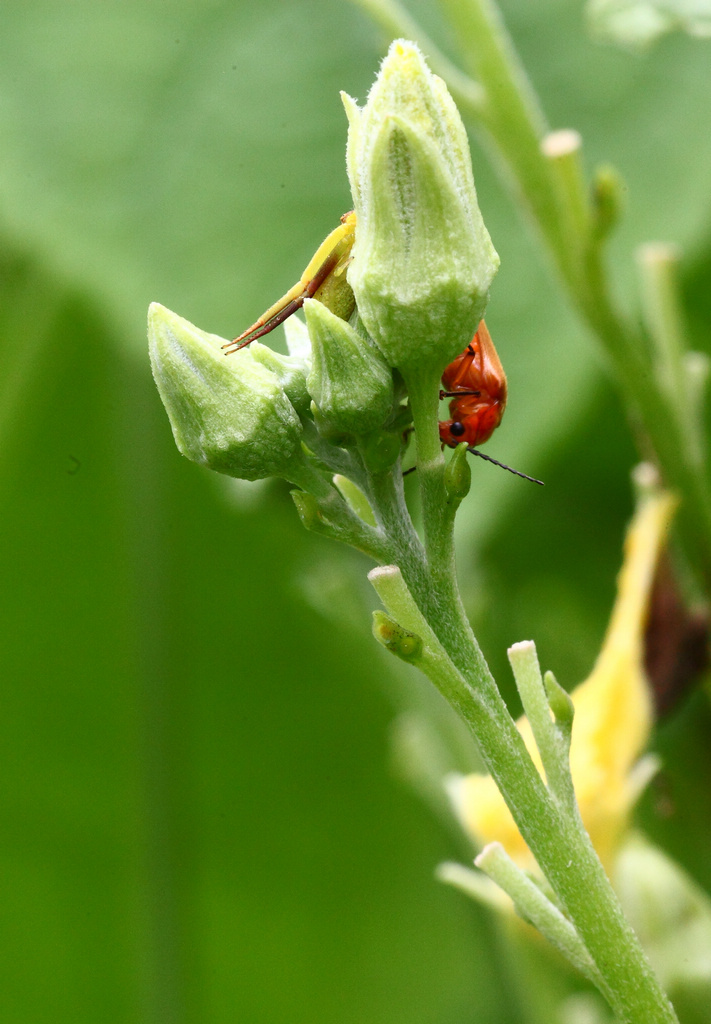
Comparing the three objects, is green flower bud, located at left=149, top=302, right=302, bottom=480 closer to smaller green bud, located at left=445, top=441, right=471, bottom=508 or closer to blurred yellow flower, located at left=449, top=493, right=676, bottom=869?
smaller green bud, located at left=445, top=441, right=471, bottom=508

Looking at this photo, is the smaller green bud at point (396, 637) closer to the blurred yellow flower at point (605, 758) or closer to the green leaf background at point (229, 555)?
the blurred yellow flower at point (605, 758)

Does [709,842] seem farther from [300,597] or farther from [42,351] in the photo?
[42,351]

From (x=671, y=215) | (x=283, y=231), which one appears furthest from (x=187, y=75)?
(x=671, y=215)

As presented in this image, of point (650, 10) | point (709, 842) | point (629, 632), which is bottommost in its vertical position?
point (709, 842)

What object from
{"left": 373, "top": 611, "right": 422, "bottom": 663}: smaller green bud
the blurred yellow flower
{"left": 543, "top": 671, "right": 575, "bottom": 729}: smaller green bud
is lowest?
the blurred yellow flower

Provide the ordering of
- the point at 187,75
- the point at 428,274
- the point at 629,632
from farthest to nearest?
the point at 187,75
the point at 629,632
the point at 428,274

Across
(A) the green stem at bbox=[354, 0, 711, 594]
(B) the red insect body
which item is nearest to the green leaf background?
(A) the green stem at bbox=[354, 0, 711, 594]

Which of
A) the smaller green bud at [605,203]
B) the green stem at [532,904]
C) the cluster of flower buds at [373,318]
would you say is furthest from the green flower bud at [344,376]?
the smaller green bud at [605,203]
